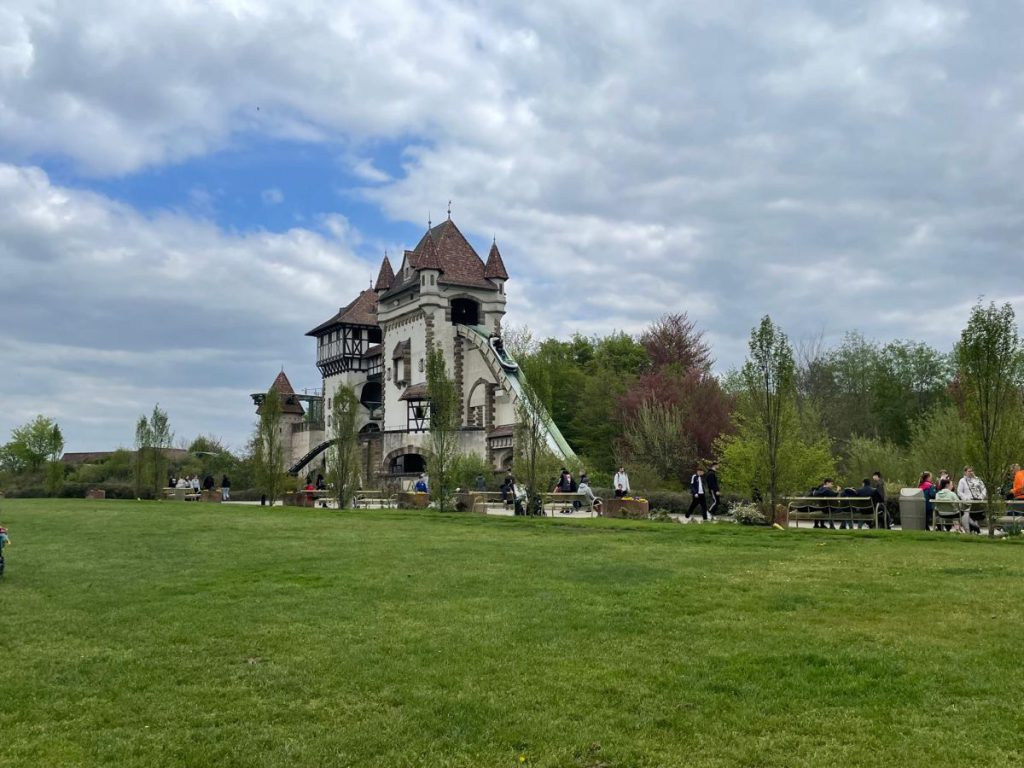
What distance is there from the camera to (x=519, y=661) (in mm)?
8383

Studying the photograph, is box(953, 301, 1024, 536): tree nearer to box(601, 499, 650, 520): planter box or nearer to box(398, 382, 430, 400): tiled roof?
box(601, 499, 650, 520): planter box

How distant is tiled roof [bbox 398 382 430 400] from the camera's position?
206 feet

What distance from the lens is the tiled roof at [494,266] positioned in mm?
65875

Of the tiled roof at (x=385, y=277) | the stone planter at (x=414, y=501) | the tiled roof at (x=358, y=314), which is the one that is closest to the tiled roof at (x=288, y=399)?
the tiled roof at (x=358, y=314)

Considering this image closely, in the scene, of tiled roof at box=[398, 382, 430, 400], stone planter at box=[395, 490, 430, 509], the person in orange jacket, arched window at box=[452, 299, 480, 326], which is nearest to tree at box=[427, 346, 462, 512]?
stone planter at box=[395, 490, 430, 509]

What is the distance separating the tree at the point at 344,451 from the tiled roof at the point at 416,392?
2411 cm

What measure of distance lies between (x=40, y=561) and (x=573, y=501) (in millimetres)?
19311

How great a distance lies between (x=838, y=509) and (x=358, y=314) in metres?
58.5

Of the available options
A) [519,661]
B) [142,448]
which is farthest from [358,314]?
[519,661]

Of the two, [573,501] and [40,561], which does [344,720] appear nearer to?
[40,561]

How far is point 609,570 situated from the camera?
44.9ft

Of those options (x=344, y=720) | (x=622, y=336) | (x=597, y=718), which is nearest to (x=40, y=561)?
(x=344, y=720)

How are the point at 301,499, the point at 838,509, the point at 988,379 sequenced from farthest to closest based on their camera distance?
the point at 301,499 → the point at 838,509 → the point at 988,379

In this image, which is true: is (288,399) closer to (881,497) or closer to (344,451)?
(344,451)
